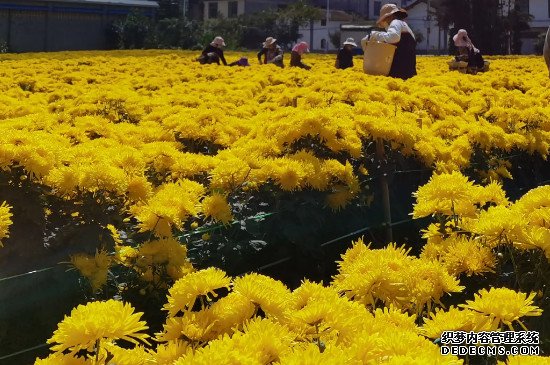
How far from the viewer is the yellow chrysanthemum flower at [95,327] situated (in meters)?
1.63

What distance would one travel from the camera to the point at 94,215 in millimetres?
3422

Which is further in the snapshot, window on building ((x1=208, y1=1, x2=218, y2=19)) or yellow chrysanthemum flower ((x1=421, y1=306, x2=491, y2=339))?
window on building ((x1=208, y1=1, x2=218, y2=19))

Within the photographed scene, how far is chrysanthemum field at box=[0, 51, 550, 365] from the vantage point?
1.75 m

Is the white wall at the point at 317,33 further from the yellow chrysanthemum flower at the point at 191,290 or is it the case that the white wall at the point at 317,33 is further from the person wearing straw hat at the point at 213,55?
the yellow chrysanthemum flower at the point at 191,290

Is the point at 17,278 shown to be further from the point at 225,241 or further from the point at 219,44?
the point at 219,44

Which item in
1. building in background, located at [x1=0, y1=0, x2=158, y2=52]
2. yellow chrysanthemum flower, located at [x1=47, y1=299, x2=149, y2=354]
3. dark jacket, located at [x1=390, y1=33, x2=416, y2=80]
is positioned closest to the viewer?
yellow chrysanthemum flower, located at [x1=47, y1=299, x2=149, y2=354]

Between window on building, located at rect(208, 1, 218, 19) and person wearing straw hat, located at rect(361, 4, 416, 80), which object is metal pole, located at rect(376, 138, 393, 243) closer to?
person wearing straw hat, located at rect(361, 4, 416, 80)

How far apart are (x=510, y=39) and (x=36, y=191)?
1677 inches

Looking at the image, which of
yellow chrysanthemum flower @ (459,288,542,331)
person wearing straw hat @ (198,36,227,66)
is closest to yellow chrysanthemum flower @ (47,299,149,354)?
yellow chrysanthemum flower @ (459,288,542,331)

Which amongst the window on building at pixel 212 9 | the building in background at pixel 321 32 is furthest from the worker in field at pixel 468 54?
the window on building at pixel 212 9

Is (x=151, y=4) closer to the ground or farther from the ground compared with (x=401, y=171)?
farther from the ground

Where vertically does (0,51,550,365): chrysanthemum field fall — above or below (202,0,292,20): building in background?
below

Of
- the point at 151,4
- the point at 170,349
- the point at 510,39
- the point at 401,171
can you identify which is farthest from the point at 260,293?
the point at 151,4

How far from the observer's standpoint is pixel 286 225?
13.0ft
